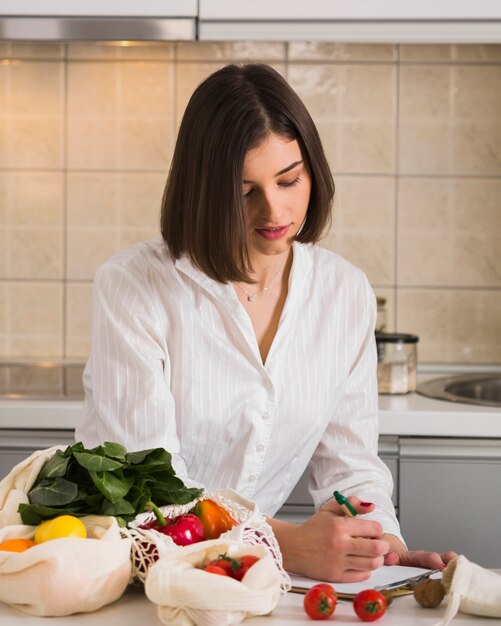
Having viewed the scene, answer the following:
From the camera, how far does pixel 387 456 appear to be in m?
2.02

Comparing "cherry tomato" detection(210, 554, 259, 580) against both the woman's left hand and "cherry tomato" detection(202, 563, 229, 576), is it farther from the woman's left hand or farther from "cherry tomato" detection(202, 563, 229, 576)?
the woman's left hand

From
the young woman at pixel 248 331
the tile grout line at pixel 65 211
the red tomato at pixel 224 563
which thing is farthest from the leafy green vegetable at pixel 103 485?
the tile grout line at pixel 65 211

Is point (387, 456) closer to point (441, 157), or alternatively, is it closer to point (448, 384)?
point (448, 384)

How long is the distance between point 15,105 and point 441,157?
1094mm

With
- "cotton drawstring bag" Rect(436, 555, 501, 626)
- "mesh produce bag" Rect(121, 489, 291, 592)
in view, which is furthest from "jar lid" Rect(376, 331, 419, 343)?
"cotton drawstring bag" Rect(436, 555, 501, 626)

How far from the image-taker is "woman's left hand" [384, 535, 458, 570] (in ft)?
4.34

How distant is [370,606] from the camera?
101cm

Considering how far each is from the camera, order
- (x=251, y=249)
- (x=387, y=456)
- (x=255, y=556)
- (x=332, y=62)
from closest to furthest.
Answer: (x=255, y=556) → (x=251, y=249) → (x=387, y=456) → (x=332, y=62)

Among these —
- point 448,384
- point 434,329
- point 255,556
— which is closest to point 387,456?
point 448,384

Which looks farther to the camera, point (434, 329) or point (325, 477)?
point (434, 329)

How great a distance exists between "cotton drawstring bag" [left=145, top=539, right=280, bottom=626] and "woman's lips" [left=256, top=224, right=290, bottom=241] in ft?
1.98

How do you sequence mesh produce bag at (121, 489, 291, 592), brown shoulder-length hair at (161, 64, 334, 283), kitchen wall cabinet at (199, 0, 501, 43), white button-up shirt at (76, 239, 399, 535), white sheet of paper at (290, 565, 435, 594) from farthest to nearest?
kitchen wall cabinet at (199, 0, 501, 43) < white button-up shirt at (76, 239, 399, 535) < brown shoulder-length hair at (161, 64, 334, 283) < white sheet of paper at (290, 565, 435, 594) < mesh produce bag at (121, 489, 291, 592)

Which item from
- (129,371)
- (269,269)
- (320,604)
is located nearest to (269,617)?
(320,604)

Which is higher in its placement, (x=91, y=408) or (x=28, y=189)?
(x=28, y=189)
